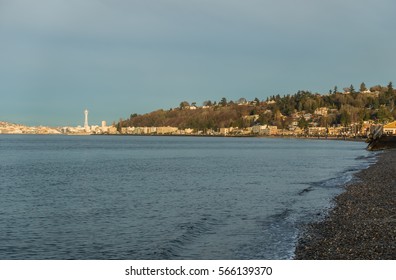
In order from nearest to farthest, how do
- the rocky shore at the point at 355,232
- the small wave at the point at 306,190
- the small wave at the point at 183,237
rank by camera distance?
the rocky shore at the point at 355,232 → the small wave at the point at 183,237 → the small wave at the point at 306,190

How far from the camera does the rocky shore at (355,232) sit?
1487cm

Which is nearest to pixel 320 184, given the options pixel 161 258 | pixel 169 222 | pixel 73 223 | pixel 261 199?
pixel 261 199

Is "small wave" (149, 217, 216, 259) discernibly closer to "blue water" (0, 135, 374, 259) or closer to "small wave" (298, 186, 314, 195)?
"blue water" (0, 135, 374, 259)

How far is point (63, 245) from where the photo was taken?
18797mm

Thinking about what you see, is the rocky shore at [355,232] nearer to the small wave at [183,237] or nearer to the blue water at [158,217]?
the blue water at [158,217]

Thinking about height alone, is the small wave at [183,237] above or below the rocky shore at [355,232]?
below

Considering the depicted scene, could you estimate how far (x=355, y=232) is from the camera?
17703 millimetres

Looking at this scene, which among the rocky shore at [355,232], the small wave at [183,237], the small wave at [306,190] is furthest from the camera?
the small wave at [306,190]

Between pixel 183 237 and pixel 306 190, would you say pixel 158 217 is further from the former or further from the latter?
pixel 306 190

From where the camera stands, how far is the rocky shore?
14.9 metres

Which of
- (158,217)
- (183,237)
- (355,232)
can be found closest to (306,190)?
(158,217)

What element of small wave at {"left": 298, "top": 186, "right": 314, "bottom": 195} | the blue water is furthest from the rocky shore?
small wave at {"left": 298, "top": 186, "right": 314, "bottom": 195}

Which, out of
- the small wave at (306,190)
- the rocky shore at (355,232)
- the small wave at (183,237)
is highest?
the rocky shore at (355,232)

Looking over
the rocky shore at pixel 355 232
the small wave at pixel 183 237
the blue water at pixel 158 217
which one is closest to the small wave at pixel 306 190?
the blue water at pixel 158 217
